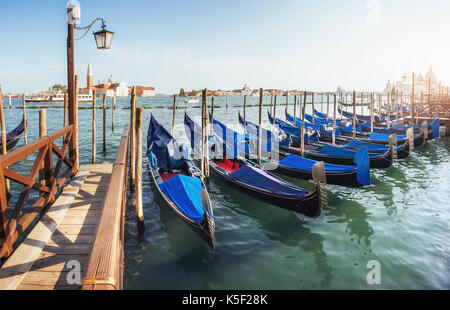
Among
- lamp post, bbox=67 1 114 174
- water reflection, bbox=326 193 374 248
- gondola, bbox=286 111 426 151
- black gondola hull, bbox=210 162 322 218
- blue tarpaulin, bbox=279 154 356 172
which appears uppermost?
lamp post, bbox=67 1 114 174

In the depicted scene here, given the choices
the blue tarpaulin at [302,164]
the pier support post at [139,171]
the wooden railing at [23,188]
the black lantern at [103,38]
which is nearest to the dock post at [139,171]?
the pier support post at [139,171]

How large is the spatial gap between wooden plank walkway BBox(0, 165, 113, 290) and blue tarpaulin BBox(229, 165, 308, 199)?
323 centimetres

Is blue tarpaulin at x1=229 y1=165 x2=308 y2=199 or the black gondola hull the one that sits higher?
blue tarpaulin at x1=229 y1=165 x2=308 y2=199

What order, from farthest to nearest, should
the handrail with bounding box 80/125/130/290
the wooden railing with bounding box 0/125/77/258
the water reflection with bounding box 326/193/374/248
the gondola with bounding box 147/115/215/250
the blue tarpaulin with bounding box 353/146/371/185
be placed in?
the blue tarpaulin with bounding box 353/146/371/185
the water reflection with bounding box 326/193/374/248
the gondola with bounding box 147/115/215/250
the wooden railing with bounding box 0/125/77/258
the handrail with bounding box 80/125/130/290

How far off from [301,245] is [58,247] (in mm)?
3614

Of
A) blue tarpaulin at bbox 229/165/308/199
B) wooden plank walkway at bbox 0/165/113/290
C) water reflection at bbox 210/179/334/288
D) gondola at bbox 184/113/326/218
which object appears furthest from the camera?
blue tarpaulin at bbox 229/165/308/199

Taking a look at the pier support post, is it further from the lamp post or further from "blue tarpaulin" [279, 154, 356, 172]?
"blue tarpaulin" [279, 154, 356, 172]

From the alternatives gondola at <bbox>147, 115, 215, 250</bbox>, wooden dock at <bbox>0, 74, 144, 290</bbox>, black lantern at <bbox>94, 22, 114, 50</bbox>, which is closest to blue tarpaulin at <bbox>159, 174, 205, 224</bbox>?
gondola at <bbox>147, 115, 215, 250</bbox>

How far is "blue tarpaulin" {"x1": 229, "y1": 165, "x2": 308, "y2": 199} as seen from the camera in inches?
216

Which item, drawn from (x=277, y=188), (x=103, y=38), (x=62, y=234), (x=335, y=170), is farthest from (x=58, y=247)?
(x=335, y=170)

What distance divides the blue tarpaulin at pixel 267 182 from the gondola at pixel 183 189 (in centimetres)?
102

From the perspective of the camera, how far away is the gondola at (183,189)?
4.11 m

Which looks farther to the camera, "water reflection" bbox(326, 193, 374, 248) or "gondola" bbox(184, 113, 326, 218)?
"water reflection" bbox(326, 193, 374, 248)
